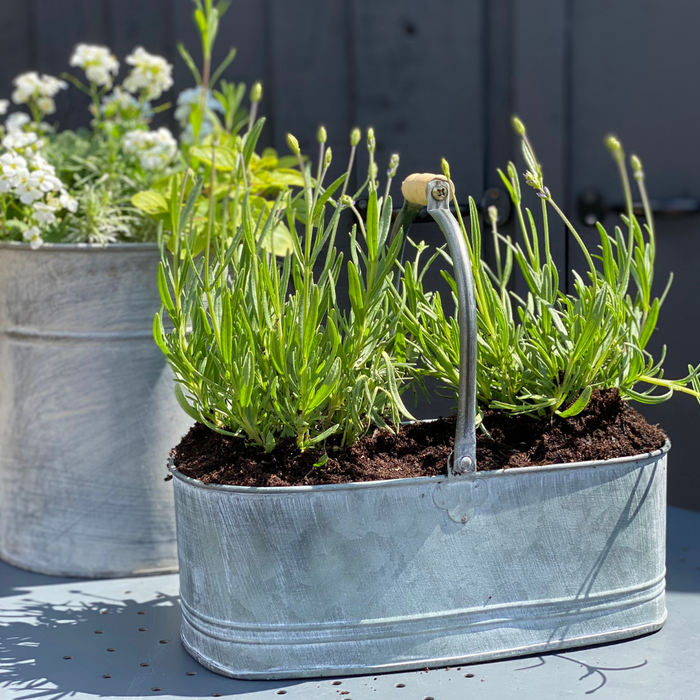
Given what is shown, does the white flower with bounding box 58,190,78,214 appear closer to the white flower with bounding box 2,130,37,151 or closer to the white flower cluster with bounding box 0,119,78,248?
the white flower cluster with bounding box 0,119,78,248

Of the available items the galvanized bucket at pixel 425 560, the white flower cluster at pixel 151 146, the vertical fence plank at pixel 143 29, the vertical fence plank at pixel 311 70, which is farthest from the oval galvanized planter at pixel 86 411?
the vertical fence plank at pixel 143 29

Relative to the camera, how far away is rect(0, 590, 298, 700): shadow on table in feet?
3.15

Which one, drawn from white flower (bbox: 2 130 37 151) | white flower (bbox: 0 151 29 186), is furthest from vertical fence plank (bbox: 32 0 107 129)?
white flower (bbox: 0 151 29 186)

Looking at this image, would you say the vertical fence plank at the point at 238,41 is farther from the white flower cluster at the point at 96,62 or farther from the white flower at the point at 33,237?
the white flower at the point at 33,237

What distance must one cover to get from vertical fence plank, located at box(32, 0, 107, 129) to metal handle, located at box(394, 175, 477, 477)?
1.65 m

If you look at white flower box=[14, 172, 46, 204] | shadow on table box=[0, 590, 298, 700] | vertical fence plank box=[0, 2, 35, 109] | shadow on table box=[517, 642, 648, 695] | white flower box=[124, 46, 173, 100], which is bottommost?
shadow on table box=[0, 590, 298, 700]

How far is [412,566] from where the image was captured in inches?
36.9

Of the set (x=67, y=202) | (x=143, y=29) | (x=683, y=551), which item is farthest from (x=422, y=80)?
(x=683, y=551)

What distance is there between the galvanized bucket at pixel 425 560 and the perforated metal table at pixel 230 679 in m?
0.02

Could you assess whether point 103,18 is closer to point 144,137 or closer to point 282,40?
point 282,40

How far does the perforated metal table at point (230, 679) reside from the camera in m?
0.93

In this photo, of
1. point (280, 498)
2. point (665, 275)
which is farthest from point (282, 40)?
point (280, 498)

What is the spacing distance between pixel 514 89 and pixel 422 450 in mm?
847

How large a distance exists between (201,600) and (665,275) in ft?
3.26
